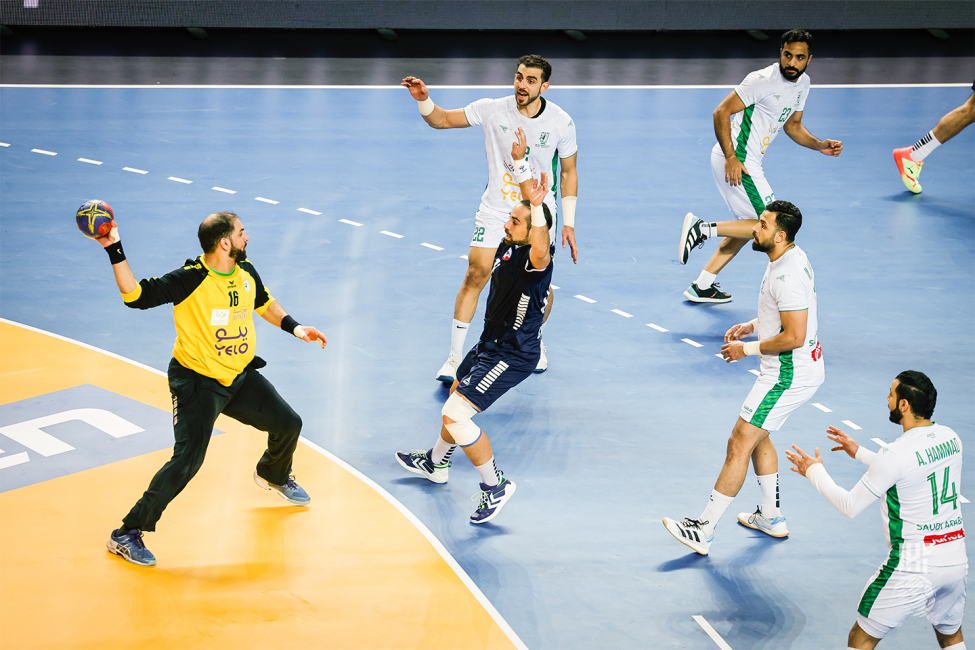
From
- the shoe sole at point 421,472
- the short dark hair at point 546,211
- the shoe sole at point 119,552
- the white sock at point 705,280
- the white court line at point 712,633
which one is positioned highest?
the short dark hair at point 546,211

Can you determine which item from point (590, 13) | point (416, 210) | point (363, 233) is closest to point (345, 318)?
point (363, 233)

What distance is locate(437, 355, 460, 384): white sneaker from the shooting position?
8.45 meters

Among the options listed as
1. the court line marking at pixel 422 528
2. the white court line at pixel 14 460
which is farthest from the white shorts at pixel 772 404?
the white court line at pixel 14 460

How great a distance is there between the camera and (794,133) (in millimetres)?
9758

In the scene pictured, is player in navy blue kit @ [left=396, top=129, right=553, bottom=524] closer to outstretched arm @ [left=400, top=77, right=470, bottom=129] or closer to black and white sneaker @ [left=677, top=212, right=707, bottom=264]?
outstretched arm @ [left=400, top=77, right=470, bottom=129]

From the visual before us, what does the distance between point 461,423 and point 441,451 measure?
579 millimetres

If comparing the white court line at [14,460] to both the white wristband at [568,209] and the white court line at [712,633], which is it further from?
the white court line at [712,633]

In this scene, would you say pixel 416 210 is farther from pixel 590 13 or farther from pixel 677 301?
pixel 590 13

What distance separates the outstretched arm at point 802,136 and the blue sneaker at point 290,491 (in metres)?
5.85

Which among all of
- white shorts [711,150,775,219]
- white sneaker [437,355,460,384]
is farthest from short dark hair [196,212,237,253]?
white shorts [711,150,775,219]

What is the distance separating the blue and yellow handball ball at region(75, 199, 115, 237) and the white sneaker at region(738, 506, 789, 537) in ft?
14.5

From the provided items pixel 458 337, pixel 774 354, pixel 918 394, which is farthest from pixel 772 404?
pixel 458 337

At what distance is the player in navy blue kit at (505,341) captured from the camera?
6.48 metres

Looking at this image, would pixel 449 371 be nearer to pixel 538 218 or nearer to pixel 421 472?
pixel 421 472
